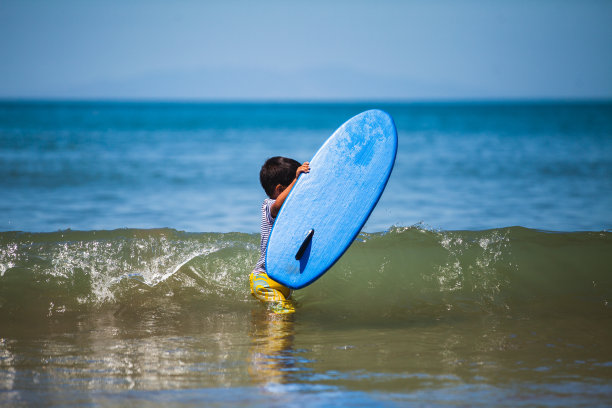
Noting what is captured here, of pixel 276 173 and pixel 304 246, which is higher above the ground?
pixel 276 173

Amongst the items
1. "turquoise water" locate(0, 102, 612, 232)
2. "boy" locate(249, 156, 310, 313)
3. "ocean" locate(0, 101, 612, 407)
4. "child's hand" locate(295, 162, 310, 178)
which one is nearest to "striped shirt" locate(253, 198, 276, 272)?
"boy" locate(249, 156, 310, 313)

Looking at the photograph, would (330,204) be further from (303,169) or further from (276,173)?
(276,173)

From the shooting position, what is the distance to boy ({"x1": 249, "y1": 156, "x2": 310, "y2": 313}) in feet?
16.6

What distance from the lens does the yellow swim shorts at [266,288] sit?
505cm

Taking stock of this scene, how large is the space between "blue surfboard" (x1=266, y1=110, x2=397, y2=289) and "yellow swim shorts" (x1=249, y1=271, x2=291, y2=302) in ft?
0.88

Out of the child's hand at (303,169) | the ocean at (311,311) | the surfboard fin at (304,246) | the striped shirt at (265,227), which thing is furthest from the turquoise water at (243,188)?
the surfboard fin at (304,246)

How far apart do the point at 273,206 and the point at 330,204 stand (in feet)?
1.60

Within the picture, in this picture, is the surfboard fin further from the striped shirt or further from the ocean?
the ocean

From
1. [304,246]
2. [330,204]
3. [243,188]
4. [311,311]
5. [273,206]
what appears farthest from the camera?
[243,188]

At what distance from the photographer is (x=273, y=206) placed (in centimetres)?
511

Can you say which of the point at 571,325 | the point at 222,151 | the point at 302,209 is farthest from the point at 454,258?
the point at 222,151

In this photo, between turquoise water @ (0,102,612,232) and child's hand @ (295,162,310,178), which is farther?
turquoise water @ (0,102,612,232)

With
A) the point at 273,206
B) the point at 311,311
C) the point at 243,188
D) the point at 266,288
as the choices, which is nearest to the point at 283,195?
the point at 273,206

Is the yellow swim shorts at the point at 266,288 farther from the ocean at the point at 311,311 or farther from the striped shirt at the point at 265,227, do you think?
the ocean at the point at 311,311
